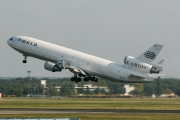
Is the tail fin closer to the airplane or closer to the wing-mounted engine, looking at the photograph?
the airplane

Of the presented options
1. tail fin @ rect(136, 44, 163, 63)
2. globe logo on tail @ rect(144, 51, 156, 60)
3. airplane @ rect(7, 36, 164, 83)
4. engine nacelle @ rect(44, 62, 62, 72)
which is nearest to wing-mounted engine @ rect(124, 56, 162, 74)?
airplane @ rect(7, 36, 164, 83)

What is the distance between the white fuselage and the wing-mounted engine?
1.22m

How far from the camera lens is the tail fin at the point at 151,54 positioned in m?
129

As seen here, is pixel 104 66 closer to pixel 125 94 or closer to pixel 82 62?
pixel 82 62

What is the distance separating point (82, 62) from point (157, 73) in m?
16.3

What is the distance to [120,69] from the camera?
5089 inches

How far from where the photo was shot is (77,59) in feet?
436

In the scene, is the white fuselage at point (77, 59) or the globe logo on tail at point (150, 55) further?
the white fuselage at point (77, 59)

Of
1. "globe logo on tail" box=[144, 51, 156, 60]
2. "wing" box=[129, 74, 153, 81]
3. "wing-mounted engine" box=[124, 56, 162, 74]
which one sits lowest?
"wing" box=[129, 74, 153, 81]

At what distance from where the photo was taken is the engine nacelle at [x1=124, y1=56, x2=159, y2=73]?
12697 cm

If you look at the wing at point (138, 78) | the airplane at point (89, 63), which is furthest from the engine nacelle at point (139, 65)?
the wing at point (138, 78)

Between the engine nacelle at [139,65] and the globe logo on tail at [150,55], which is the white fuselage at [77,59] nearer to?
the engine nacelle at [139,65]

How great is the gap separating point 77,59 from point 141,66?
13972 millimetres

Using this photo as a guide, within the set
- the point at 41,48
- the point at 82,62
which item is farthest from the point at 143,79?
the point at 41,48
